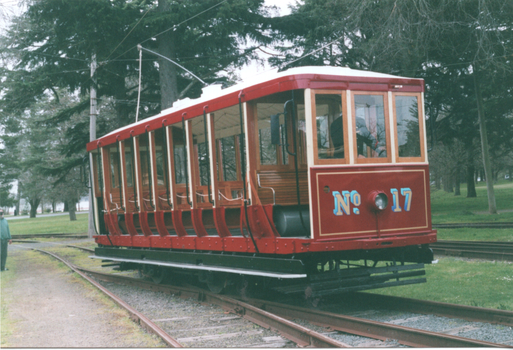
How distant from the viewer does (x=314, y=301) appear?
24.8 ft

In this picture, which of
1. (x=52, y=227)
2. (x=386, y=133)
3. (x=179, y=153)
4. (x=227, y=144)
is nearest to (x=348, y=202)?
(x=386, y=133)

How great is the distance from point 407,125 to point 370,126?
61 cm

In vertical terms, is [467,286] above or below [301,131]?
below

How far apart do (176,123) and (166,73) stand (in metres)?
10.9

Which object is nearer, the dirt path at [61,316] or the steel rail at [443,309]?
the steel rail at [443,309]

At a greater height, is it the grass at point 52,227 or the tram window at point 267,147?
the tram window at point 267,147

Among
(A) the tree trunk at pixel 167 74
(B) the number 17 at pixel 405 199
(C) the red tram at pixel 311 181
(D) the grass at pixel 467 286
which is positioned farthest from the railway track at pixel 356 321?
(A) the tree trunk at pixel 167 74

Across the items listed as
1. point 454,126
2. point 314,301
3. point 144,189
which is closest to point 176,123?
point 144,189

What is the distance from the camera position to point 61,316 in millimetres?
8891

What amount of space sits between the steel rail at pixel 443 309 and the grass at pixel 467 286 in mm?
806

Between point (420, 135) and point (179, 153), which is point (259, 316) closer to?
point (420, 135)

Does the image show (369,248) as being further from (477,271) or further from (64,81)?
(64,81)

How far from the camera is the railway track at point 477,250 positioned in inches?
470

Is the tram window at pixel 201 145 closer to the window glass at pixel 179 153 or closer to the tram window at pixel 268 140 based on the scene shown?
the window glass at pixel 179 153
